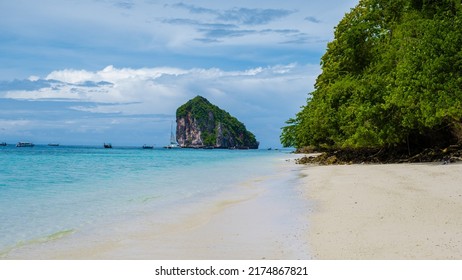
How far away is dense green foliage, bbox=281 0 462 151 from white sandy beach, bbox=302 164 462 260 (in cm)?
573

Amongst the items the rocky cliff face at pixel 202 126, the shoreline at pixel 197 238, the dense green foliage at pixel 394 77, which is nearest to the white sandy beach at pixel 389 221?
the shoreline at pixel 197 238

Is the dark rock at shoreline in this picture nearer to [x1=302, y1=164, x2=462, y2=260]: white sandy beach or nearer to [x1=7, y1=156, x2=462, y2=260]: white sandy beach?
[x1=302, y1=164, x2=462, y2=260]: white sandy beach

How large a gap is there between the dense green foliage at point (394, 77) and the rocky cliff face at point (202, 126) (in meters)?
146

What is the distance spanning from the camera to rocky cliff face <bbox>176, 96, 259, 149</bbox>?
181m

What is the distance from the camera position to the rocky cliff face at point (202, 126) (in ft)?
595

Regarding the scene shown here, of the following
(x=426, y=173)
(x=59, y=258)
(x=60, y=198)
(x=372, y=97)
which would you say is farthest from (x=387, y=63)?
(x=59, y=258)

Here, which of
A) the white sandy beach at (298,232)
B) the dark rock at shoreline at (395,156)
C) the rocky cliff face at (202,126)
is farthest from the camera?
the rocky cliff face at (202,126)

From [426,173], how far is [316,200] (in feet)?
20.4

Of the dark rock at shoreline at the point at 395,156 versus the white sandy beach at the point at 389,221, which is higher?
the dark rock at shoreline at the point at 395,156

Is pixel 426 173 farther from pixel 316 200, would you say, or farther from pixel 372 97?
pixel 372 97

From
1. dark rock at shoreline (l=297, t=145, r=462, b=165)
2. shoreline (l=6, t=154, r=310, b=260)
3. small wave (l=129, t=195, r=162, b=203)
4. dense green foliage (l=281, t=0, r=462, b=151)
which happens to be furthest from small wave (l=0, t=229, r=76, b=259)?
dark rock at shoreline (l=297, t=145, r=462, b=165)

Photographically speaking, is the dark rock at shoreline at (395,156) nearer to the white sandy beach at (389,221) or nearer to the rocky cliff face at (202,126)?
the white sandy beach at (389,221)

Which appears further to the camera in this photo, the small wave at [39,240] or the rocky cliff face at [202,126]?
the rocky cliff face at [202,126]

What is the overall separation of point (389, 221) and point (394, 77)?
54.6ft
